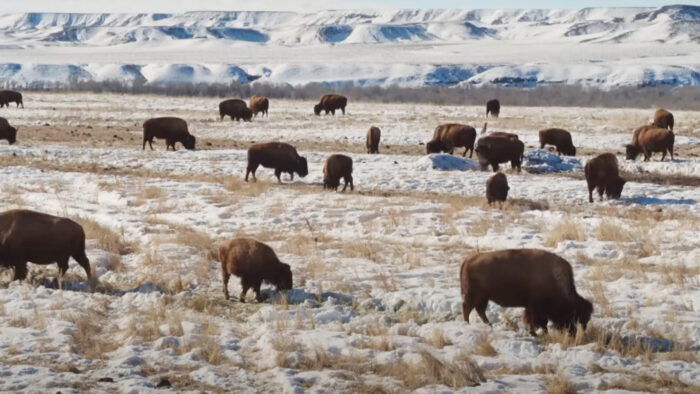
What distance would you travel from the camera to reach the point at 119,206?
1920 cm

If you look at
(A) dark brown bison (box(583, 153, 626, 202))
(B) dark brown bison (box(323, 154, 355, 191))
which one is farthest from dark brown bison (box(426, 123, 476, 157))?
(A) dark brown bison (box(583, 153, 626, 202))

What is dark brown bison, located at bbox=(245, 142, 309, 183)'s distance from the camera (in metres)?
23.4

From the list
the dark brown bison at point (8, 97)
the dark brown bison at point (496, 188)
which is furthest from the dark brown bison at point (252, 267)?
the dark brown bison at point (8, 97)

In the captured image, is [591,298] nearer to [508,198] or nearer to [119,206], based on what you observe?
[508,198]

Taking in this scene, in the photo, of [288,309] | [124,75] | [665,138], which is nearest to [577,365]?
[288,309]

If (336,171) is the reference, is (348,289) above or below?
below

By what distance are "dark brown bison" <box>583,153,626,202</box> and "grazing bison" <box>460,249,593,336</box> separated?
37.5 feet

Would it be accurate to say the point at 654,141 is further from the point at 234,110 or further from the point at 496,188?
the point at 234,110

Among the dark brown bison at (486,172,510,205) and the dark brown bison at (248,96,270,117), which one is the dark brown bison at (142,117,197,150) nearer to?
the dark brown bison at (486,172,510,205)

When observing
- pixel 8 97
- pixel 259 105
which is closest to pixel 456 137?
pixel 259 105

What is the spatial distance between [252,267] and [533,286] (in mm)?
3649

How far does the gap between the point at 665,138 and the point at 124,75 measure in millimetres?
170078

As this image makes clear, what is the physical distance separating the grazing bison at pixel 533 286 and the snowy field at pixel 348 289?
252 millimetres

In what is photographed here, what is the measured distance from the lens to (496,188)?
19656 mm
